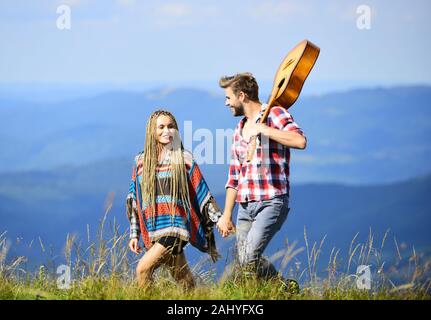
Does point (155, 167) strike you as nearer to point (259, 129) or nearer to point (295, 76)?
point (259, 129)

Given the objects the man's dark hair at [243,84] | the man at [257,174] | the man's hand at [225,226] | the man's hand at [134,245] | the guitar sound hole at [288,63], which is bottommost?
the man's hand at [134,245]

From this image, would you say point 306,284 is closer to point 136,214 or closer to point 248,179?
point 248,179

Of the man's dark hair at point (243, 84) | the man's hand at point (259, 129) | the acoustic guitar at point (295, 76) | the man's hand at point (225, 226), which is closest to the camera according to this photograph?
Result: the man's hand at point (259, 129)

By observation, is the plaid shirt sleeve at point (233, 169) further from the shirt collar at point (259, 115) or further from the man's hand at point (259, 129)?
the man's hand at point (259, 129)

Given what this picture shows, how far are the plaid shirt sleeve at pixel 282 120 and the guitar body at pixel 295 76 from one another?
126 millimetres

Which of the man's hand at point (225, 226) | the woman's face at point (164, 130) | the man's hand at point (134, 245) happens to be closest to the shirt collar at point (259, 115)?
the woman's face at point (164, 130)

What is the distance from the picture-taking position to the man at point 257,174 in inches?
265

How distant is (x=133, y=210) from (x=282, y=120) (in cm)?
125

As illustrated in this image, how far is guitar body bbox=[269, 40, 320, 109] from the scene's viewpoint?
7.01 meters

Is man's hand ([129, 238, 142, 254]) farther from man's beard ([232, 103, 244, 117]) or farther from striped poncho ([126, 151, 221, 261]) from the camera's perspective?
man's beard ([232, 103, 244, 117])

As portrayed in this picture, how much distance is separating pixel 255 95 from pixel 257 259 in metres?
1.15

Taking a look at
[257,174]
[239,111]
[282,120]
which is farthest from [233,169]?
[282,120]

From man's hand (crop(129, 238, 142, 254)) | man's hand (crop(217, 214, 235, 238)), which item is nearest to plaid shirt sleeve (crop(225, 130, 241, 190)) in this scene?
man's hand (crop(217, 214, 235, 238))
